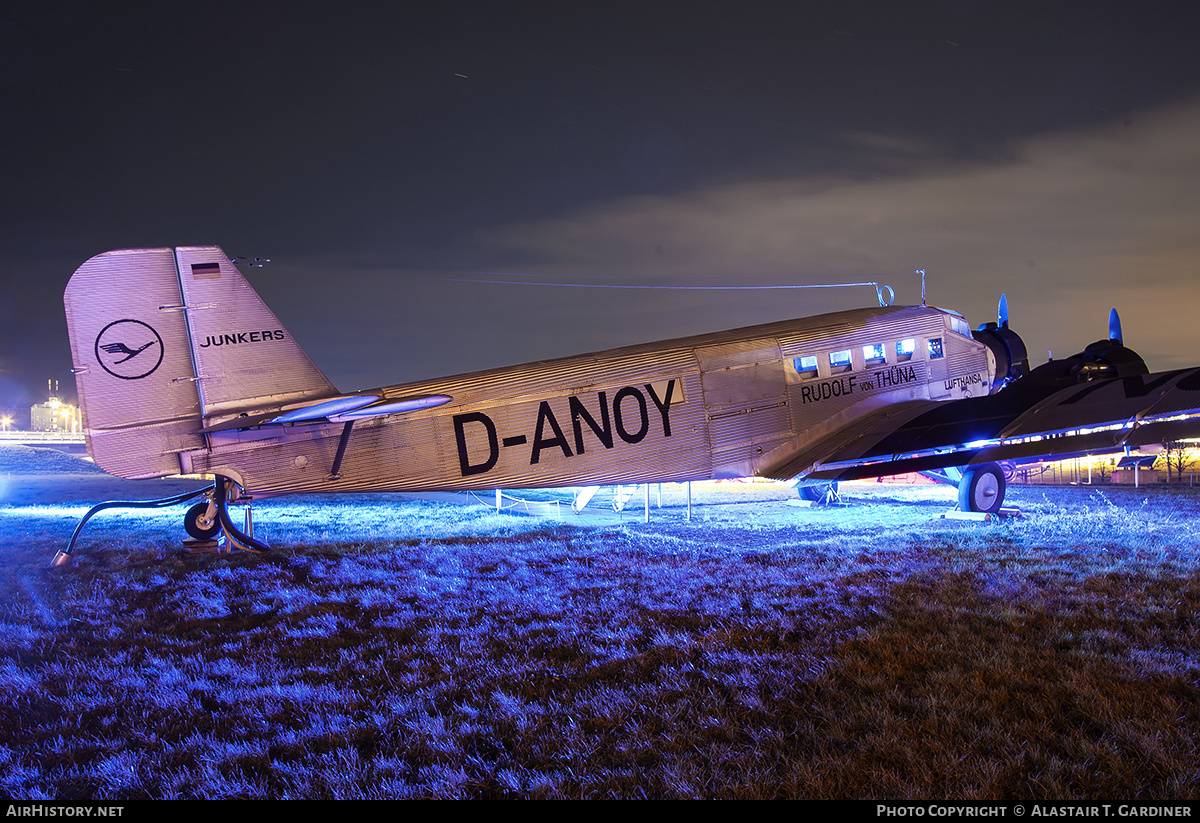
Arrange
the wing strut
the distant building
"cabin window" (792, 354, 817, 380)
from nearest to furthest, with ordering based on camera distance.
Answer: the wing strut < "cabin window" (792, 354, 817, 380) < the distant building

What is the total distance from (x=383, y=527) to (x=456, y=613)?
9319 millimetres

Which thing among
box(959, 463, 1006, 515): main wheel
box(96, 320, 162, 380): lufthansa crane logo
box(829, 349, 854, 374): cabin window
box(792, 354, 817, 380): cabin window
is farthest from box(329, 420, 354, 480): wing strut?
box(959, 463, 1006, 515): main wheel

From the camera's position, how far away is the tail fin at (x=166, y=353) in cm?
934

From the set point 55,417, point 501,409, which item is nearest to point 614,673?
point 501,409

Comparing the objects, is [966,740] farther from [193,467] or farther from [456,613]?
[193,467]

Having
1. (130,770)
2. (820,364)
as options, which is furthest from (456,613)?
(820,364)

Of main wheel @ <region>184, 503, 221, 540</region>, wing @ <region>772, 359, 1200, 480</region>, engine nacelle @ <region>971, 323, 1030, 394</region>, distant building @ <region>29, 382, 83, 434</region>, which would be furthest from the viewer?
distant building @ <region>29, 382, 83, 434</region>

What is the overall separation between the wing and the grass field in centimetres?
147

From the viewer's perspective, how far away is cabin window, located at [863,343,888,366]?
1306 centimetres

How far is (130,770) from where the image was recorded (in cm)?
411

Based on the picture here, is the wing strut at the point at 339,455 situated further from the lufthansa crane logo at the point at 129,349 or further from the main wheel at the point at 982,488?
the main wheel at the point at 982,488

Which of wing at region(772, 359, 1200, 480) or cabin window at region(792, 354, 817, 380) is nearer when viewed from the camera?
wing at region(772, 359, 1200, 480)

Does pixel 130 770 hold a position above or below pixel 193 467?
below

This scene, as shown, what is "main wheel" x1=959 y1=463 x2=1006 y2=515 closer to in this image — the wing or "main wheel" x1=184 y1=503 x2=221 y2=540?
the wing
